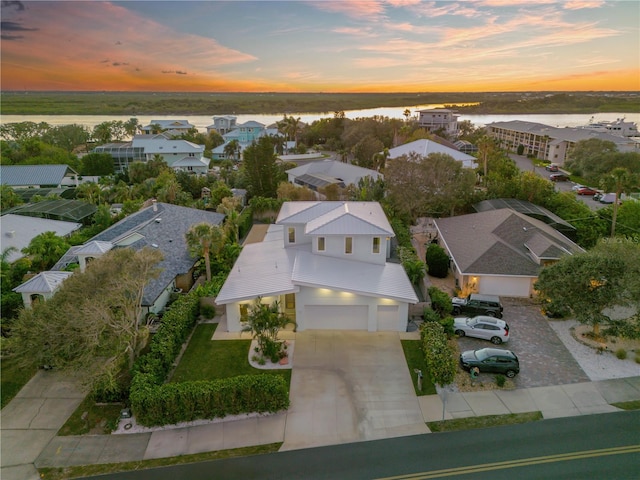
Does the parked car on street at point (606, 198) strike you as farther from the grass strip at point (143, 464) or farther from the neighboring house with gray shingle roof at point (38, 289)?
the neighboring house with gray shingle roof at point (38, 289)

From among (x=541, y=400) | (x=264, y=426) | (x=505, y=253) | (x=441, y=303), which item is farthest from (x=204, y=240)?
(x=541, y=400)

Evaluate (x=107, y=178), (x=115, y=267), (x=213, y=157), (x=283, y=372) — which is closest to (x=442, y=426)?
(x=283, y=372)

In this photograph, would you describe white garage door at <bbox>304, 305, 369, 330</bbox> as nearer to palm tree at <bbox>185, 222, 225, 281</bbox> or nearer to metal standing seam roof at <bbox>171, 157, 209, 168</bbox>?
palm tree at <bbox>185, 222, 225, 281</bbox>

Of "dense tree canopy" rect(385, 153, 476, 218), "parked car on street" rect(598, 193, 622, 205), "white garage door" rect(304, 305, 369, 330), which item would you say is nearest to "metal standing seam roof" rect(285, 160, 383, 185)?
"dense tree canopy" rect(385, 153, 476, 218)

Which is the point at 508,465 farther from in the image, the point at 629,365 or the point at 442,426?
the point at 629,365

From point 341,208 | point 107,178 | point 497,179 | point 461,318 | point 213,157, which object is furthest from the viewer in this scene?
point 213,157

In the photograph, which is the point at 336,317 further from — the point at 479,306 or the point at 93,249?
the point at 93,249
